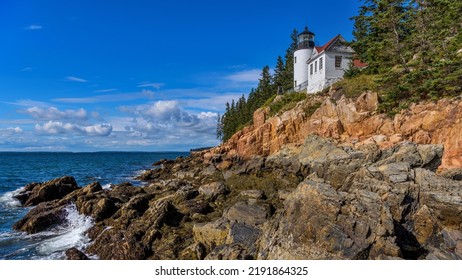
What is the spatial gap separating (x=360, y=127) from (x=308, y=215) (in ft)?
48.4

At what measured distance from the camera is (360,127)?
22188mm

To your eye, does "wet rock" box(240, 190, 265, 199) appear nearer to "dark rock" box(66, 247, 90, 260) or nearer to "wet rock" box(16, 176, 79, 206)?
"dark rock" box(66, 247, 90, 260)

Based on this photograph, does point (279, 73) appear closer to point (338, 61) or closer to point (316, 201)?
point (338, 61)

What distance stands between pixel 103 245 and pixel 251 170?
13.8 m

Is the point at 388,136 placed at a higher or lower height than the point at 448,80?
lower

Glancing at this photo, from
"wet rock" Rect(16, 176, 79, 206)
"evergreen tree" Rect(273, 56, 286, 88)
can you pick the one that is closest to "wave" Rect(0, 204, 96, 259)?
"wet rock" Rect(16, 176, 79, 206)

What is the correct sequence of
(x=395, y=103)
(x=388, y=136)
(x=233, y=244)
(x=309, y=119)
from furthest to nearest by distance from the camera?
(x=309, y=119) → (x=395, y=103) → (x=388, y=136) → (x=233, y=244)

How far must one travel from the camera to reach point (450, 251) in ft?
31.9

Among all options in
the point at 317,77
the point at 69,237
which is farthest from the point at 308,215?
the point at 317,77

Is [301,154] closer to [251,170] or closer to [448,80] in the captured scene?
[251,170]

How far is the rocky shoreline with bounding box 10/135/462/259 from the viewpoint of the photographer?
363 inches

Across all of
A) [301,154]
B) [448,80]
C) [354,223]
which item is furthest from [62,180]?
[448,80]

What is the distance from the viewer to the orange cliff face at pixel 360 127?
57.1 feet

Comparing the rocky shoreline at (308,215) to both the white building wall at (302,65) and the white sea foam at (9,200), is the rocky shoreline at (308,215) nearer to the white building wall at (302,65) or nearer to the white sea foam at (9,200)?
the white sea foam at (9,200)
